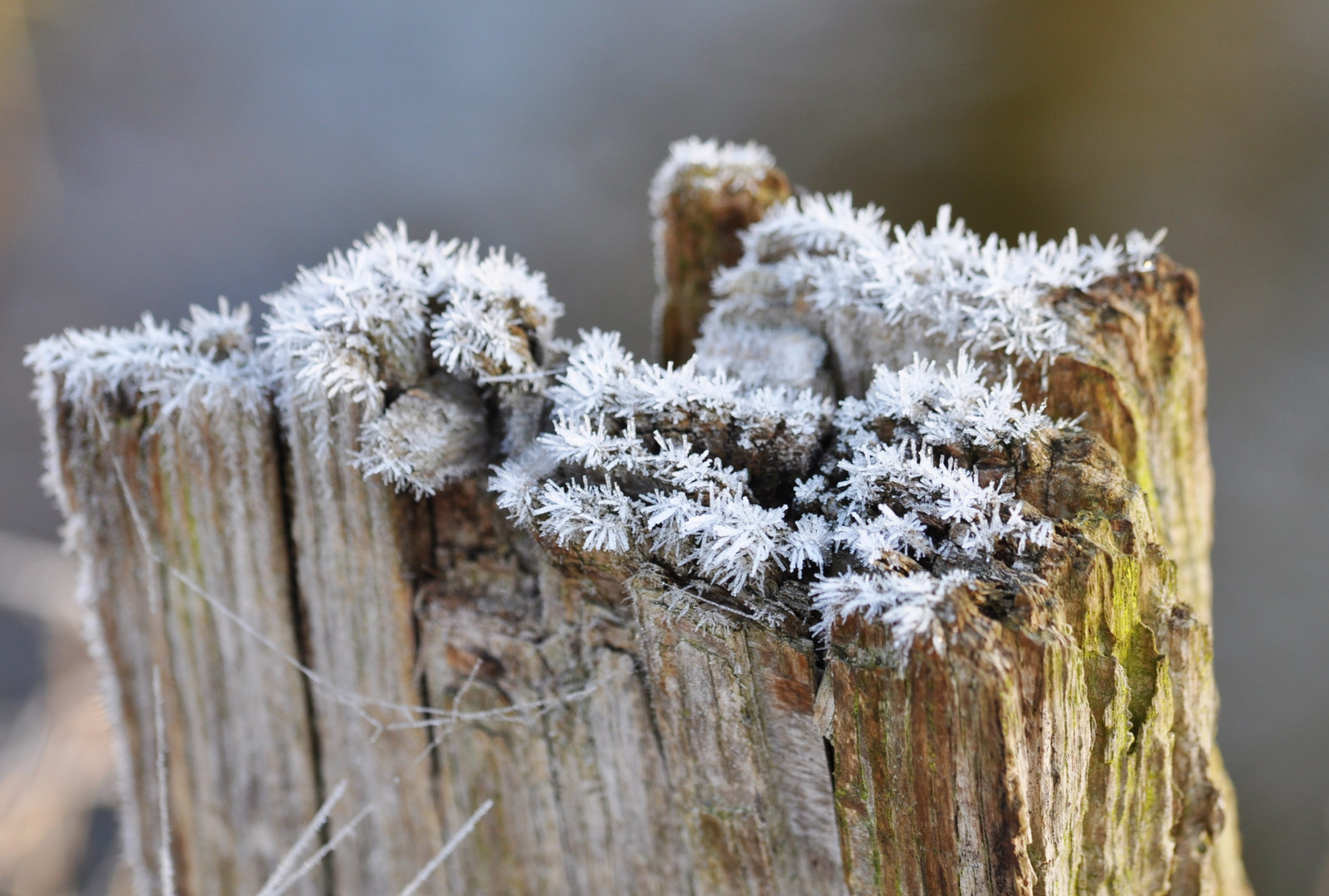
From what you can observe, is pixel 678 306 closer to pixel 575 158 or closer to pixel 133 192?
pixel 575 158

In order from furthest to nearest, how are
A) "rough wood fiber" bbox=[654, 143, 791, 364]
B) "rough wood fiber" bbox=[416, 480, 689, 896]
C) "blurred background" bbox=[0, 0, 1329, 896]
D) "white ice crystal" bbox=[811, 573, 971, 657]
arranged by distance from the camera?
"blurred background" bbox=[0, 0, 1329, 896], "rough wood fiber" bbox=[654, 143, 791, 364], "rough wood fiber" bbox=[416, 480, 689, 896], "white ice crystal" bbox=[811, 573, 971, 657]

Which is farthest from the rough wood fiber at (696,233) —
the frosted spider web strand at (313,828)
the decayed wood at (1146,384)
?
the frosted spider web strand at (313,828)

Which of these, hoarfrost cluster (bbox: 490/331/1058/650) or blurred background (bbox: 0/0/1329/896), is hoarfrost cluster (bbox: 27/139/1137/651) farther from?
blurred background (bbox: 0/0/1329/896)

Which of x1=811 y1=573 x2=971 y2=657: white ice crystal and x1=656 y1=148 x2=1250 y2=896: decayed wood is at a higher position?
x1=656 y1=148 x2=1250 y2=896: decayed wood

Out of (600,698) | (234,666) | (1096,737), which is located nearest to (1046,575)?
(1096,737)

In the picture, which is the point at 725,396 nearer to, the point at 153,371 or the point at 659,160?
the point at 153,371

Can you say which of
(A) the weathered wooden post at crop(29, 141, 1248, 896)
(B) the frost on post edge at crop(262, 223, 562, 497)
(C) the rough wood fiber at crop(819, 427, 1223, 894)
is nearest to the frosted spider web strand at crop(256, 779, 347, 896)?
(A) the weathered wooden post at crop(29, 141, 1248, 896)

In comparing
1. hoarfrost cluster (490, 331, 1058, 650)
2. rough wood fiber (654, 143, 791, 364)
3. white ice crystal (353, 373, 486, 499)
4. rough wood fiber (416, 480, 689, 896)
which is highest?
rough wood fiber (654, 143, 791, 364)
